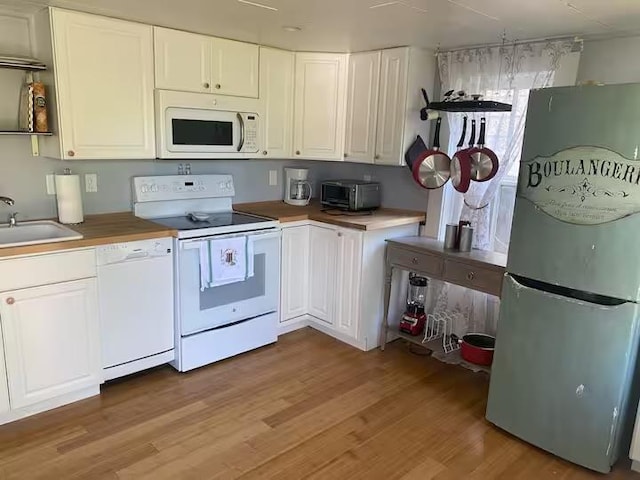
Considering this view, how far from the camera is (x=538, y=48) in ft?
9.27

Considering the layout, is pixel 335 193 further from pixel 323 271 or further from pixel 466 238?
pixel 466 238

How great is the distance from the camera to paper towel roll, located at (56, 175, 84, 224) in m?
2.76

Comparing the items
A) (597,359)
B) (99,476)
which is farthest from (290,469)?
(597,359)

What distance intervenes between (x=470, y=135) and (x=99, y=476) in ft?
9.54

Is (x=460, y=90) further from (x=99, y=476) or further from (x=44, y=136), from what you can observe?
(x=99, y=476)

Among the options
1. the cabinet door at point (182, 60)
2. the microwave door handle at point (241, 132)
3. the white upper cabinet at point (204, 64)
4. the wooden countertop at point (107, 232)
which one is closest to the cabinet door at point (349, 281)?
the microwave door handle at point (241, 132)

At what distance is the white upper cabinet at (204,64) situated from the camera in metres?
2.94

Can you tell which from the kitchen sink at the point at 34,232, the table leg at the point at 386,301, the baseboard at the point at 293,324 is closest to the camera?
the kitchen sink at the point at 34,232

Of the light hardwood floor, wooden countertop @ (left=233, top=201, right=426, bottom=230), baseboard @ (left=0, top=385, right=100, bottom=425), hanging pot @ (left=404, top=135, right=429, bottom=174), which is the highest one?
hanging pot @ (left=404, top=135, right=429, bottom=174)

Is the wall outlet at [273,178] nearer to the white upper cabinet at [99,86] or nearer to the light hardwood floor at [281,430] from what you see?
the white upper cabinet at [99,86]

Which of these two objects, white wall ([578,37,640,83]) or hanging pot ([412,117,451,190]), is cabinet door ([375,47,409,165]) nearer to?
hanging pot ([412,117,451,190])

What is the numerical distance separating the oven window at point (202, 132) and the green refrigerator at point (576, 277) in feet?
6.53

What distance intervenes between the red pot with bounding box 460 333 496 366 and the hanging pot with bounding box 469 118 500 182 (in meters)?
1.06

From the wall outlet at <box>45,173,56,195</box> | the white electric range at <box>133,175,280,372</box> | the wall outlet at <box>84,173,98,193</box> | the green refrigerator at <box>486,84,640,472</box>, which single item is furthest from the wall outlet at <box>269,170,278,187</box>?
the green refrigerator at <box>486,84,640,472</box>
